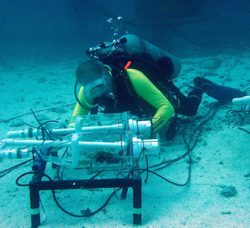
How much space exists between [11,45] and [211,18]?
2294cm

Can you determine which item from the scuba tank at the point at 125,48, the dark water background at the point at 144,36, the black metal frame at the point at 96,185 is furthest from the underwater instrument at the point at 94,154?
the dark water background at the point at 144,36

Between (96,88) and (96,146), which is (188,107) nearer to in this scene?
(96,88)

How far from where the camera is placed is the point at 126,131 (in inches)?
78.9

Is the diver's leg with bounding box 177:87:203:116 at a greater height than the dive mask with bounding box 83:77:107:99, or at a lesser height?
lesser

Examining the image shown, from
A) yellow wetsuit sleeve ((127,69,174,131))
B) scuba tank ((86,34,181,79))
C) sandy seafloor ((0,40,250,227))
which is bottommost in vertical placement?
sandy seafloor ((0,40,250,227))

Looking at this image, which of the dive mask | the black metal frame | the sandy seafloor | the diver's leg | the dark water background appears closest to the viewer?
the black metal frame

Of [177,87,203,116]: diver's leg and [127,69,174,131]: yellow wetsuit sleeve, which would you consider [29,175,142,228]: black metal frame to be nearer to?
[127,69,174,131]: yellow wetsuit sleeve

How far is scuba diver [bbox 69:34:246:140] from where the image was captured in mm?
2338

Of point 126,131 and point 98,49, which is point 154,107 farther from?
point 98,49

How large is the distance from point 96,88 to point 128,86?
0.62 metres

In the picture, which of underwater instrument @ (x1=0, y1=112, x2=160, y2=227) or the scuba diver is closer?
underwater instrument @ (x1=0, y1=112, x2=160, y2=227)

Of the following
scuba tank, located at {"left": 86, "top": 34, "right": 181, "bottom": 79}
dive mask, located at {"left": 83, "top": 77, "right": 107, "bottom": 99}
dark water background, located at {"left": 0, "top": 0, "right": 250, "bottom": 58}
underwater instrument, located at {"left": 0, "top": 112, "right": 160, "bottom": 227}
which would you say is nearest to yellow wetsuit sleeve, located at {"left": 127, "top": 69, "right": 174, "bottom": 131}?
dive mask, located at {"left": 83, "top": 77, "right": 107, "bottom": 99}

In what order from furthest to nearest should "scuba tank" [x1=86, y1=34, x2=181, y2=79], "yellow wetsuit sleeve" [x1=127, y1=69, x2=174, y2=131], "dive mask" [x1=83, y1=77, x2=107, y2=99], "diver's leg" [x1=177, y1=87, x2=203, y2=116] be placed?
1. "diver's leg" [x1=177, y1=87, x2=203, y2=116]
2. "scuba tank" [x1=86, y1=34, x2=181, y2=79]
3. "yellow wetsuit sleeve" [x1=127, y1=69, x2=174, y2=131]
4. "dive mask" [x1=83, y1=77, x2=107, y2=99]

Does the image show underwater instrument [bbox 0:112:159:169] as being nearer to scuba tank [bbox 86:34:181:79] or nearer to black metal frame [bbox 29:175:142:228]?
black metal frame [bbox 29:175:142:228]
